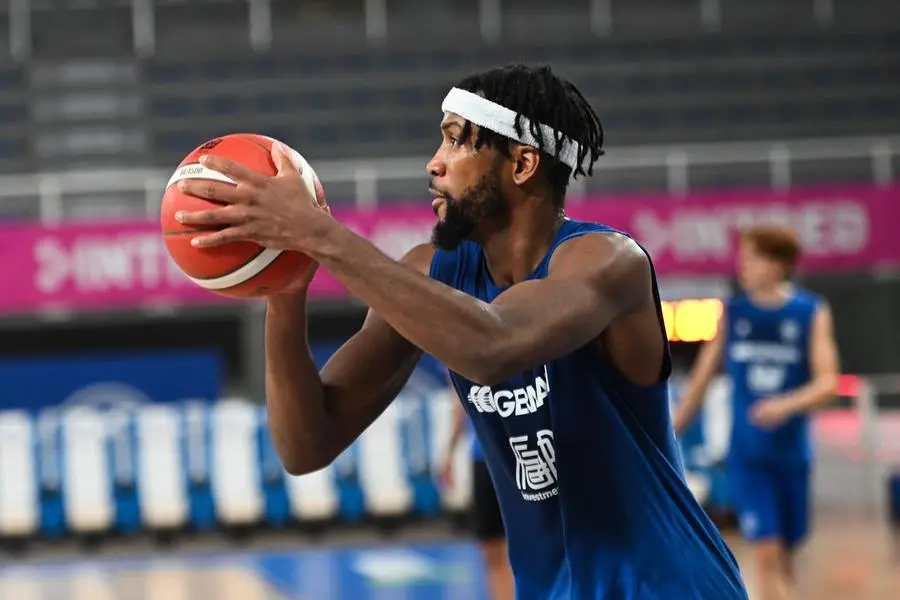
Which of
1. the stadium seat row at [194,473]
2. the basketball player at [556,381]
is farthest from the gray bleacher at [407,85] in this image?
the basketball player at [556,381]

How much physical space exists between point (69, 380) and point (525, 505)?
9.28 metres

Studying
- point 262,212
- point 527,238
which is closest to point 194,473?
point 527,238

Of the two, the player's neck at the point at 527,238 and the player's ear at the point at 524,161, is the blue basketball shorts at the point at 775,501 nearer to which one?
the player's neck at the point at 527,238

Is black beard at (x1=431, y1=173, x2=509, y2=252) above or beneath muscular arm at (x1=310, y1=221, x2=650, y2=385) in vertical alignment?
above

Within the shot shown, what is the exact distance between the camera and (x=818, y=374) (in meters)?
6.03

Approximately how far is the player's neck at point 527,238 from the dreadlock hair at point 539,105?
0.20ft

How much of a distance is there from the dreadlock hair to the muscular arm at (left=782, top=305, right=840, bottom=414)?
3.60 m

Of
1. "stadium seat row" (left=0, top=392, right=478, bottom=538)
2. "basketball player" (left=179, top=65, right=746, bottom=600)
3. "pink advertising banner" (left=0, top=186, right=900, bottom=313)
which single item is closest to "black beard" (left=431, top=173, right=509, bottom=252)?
"basketball player" (left=179, top=65, right=746, bottom=600)

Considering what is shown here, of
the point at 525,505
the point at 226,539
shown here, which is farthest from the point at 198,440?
the point at 525,505

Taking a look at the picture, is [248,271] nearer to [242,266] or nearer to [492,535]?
[242,266]

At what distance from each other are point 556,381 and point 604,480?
21 centimetres

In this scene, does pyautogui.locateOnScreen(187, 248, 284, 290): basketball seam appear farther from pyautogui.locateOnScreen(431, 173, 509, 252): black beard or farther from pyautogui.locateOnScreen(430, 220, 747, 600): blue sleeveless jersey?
pyautogui.locateOnScreen(430, 220, 747, 600): blue sleeveless jersey

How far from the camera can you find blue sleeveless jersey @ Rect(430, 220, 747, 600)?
2475 mm

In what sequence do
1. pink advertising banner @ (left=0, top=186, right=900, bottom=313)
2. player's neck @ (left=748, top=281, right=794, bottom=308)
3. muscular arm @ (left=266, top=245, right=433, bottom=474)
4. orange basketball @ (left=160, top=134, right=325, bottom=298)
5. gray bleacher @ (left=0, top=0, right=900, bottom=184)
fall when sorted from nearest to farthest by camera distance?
1. orange basketball @ (left=160, top=134, right=325, bottom=298)
2. muscular arm @ (left=266, top=245, right=433, bottom=474)
3. player's neck @ (left=748, top=281, right=794, bottom=308)
4. pink advertising banner @ (left=0, top=186, right=900, bottom=313)
5. gray bleacher @ (left=0, top=0, right=900, bottom=184)
